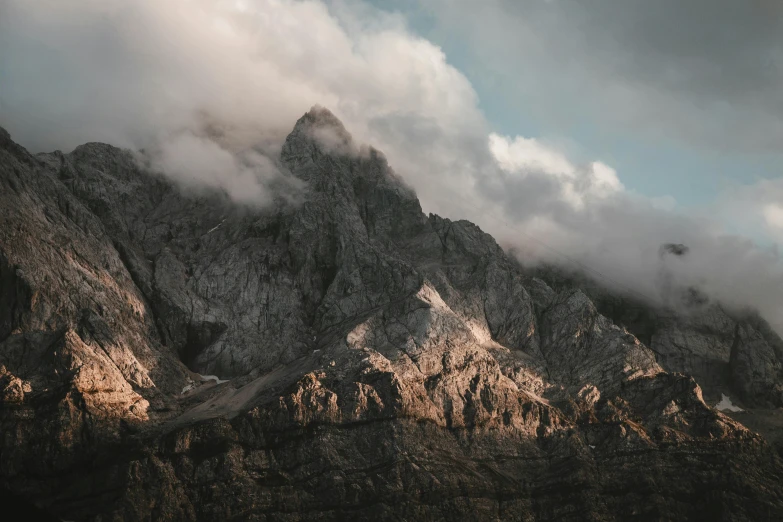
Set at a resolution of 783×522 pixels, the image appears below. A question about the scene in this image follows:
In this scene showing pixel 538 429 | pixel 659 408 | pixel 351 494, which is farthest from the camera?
pixel 659 408

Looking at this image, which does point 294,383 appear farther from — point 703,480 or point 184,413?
point 703,480

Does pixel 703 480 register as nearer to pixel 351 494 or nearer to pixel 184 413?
pixel 351 494

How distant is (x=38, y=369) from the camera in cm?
16188

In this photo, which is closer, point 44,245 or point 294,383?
point 294,383

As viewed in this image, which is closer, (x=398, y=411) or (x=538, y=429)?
(x=398, y=411)

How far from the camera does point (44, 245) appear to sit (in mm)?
182875

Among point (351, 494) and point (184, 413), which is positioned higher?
point (184, 413)

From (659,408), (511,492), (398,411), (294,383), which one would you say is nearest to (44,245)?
(294,383)

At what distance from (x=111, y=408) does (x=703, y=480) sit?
116 metres

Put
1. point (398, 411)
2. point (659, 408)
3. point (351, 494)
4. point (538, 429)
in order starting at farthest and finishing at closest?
point (659, 408)
point (538, 429)
point (398, 411)
point (351, 494)

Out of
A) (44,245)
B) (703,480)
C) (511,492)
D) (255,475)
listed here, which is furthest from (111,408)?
(703,480)

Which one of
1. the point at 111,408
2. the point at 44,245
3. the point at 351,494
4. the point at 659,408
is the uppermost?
the point at 44,245

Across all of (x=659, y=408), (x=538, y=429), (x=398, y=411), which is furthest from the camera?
(x=659, y=408)

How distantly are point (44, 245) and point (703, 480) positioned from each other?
474 feet
